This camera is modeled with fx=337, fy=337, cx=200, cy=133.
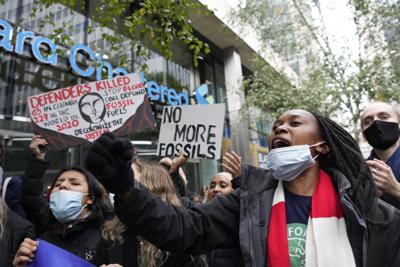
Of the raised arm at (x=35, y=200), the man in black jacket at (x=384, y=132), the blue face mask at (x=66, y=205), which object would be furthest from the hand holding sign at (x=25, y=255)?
the man in black jacket at (x=384, y=132)

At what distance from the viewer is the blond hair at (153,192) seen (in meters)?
2.02

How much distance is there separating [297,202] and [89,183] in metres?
1.71

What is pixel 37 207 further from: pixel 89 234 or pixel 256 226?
pixel 256 226

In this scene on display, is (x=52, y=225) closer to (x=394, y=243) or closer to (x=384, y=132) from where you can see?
(x=394, y=243)

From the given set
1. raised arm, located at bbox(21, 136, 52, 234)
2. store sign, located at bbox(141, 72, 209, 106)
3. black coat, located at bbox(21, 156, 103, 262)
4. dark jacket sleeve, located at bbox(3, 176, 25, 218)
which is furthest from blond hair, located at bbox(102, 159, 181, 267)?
store sign, located at bbox(141, 72, 209, 106)

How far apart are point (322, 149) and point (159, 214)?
3.07ft

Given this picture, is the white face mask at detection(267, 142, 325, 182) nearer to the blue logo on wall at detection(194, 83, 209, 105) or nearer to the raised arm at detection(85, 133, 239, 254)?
the raised arm at detection(85, 133, 239, 254)

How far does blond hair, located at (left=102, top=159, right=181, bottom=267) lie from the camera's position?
2.02 metres

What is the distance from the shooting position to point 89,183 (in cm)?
265

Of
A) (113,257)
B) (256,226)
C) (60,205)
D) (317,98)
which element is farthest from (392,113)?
(317,98)

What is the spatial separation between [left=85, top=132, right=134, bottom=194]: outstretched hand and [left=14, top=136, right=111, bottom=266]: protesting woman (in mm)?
1249

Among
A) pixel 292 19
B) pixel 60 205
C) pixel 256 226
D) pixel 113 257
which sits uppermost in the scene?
pixel 292 19

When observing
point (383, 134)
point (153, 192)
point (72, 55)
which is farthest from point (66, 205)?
point (72, 55)

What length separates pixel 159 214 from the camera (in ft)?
4.20
